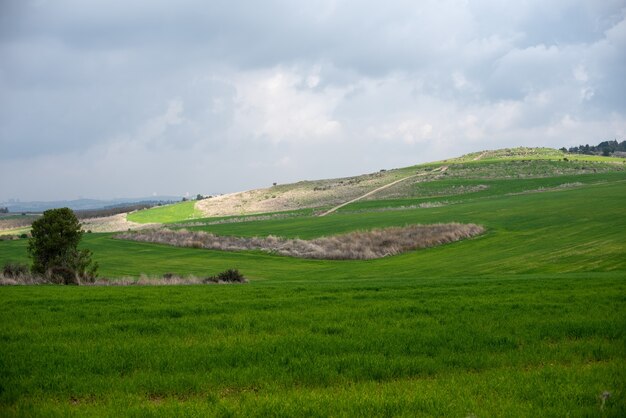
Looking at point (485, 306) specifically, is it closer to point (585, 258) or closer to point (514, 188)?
point (585, 258)

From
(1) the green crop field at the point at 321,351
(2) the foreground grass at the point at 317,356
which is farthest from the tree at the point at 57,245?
(2) the foreground grass at the point at 317,356

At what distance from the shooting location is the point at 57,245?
27312 mm

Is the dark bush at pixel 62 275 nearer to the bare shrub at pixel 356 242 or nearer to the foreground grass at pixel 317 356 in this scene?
the foreground grass at pixel 317 356

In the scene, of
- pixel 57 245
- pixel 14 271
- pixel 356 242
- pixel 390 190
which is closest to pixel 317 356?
pixel 57 245

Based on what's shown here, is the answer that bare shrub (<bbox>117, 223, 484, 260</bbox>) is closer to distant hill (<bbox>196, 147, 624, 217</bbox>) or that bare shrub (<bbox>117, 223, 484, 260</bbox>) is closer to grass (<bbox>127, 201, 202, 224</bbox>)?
distant hill (<bbox>196, 147, 624, 217</bbox>)

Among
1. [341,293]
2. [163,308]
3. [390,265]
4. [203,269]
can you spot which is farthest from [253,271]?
[163,308]

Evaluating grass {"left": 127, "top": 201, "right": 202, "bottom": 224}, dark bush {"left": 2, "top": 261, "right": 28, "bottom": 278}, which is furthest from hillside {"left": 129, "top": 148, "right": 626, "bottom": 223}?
dark bush {"left": 2, "top": 261, "right": 28, "bottom": 278}

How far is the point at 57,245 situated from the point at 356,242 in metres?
29.3

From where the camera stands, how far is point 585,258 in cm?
3073

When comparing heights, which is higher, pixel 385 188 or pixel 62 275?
pixel 385 188

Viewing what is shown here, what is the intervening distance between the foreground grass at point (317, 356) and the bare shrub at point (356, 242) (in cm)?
3207

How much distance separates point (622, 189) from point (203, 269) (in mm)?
56458

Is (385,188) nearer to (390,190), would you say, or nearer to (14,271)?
(390,190)

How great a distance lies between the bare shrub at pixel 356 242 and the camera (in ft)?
155
